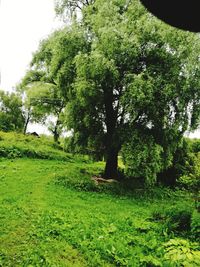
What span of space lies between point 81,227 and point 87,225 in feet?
1.17

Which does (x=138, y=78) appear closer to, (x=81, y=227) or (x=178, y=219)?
(x=178, y=219)

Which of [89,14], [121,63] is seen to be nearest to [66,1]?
[89,14]

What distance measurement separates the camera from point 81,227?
33.6ft

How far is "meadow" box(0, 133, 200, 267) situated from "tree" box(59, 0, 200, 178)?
362 centimetres

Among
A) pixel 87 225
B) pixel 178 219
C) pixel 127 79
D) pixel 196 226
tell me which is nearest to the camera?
pixel 196 226

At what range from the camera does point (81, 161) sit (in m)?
29.2

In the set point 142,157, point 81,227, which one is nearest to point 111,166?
point 142,157

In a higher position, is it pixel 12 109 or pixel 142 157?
pixel 12 109

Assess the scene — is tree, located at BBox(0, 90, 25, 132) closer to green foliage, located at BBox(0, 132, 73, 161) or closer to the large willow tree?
green foliage, located at BBox(0, 132, 73, 161)

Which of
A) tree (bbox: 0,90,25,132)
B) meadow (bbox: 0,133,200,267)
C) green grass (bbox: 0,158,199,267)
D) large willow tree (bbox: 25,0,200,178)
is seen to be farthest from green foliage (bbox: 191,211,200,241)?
tree (bbox: 0,90,25,132)

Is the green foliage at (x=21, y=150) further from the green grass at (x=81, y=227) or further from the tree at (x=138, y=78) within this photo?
the tree at (x=138, y=78)

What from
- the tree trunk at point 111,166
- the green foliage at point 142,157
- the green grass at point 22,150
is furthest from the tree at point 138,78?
the green grass at point 22,150

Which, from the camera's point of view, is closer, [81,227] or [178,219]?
[81,227]

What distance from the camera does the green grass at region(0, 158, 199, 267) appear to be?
7.84 metres
